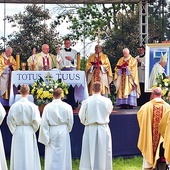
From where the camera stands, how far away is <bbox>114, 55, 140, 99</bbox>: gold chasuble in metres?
13.3

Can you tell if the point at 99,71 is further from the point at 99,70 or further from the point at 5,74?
the point at 5,74

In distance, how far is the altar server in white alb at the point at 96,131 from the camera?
9.68 meters

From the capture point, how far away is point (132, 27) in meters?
19.5

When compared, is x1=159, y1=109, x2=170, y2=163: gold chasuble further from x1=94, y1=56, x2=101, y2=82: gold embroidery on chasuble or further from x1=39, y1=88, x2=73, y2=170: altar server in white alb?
x1=94, y1=56, x2=101, y2=82: gold embroidery on chasuble

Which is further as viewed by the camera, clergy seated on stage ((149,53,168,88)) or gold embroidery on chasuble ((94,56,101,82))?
gold embroidery on chasuble ((94,56,101,82))

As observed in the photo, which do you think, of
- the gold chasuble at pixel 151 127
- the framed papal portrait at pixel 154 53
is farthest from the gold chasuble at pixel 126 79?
the gold chasuble at pixel 151 127

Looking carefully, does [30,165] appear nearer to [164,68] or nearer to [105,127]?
[105,127]

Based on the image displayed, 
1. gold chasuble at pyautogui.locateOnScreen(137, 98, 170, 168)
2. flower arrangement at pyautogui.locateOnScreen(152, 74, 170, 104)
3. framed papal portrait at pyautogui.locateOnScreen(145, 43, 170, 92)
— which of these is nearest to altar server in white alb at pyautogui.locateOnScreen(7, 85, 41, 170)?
gold chasuble at pyautogui.locateOnScreen(137, 98, 170, 168)

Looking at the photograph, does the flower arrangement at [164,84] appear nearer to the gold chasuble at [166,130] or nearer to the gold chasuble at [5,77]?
the gold chasuble at [166,130]

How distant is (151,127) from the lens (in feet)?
31.6

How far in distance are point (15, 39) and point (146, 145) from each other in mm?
9806

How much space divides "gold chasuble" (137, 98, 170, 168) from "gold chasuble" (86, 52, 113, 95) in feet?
11.8

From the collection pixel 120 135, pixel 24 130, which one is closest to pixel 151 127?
pixel 120 135

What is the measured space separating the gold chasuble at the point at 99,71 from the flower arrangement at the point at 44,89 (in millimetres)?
1824
